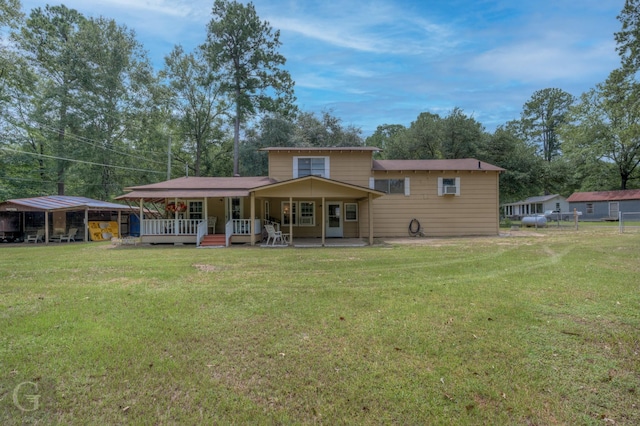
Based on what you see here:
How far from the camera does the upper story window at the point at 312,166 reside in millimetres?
16484

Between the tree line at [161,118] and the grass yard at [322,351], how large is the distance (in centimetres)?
2054

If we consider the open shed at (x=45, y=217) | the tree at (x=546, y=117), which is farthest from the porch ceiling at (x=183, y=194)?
the tree at (x=546, y=117)

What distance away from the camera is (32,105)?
77.6ft

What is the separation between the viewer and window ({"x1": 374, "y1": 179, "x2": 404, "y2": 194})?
16844 millimetres

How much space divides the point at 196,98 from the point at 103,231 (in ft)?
52.9

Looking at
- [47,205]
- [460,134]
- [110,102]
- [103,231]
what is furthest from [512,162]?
[110,102]

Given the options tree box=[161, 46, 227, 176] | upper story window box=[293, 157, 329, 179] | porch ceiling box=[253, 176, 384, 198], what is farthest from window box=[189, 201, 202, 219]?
tree box=[161, 46, 227, 176]

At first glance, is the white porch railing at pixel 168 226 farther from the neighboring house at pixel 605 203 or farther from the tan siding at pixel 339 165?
the neighboring house at pixel 605 203

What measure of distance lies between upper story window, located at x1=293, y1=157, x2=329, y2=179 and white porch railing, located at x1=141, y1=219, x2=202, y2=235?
5588mm

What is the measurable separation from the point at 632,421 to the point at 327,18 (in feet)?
46.2

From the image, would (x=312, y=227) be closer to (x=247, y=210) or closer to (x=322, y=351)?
(x=247, y=210)

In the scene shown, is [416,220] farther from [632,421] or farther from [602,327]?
[632,421]

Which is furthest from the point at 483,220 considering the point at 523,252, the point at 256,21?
the point at 256,21

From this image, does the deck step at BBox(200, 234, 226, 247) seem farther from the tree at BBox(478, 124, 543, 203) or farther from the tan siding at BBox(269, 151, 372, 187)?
the tree at BBox(478, 124, 543, 203)
